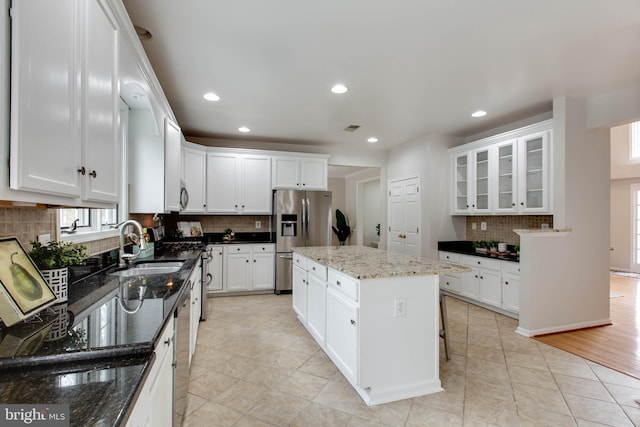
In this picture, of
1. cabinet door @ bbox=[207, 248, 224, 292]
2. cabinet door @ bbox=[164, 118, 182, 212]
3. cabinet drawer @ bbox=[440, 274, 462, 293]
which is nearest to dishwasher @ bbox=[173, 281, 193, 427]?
cabinet door @ bbox=[164, 118, 182, 212]

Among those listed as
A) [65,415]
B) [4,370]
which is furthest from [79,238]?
[65,415]

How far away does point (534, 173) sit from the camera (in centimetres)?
383

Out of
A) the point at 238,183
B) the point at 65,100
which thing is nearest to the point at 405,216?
the point at 238,183

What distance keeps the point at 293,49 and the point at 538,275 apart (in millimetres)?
3322

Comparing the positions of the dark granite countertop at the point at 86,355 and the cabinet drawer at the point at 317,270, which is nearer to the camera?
the dark granite countertop at the point at 86,355

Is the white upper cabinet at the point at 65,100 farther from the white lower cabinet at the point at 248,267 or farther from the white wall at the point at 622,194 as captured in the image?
the white wall at the point at 622,194

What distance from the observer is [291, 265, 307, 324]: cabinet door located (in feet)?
11.1

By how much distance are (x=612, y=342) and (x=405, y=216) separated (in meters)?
2.97

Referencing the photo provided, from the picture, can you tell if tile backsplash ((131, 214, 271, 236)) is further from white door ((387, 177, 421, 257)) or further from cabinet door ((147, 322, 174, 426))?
cabinet door ((147, 322, 174, 426))

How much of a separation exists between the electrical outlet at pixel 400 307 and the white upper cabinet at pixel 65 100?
1.83m

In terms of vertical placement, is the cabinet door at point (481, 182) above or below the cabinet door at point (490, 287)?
above

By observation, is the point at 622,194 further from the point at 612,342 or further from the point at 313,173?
the point at 313,173

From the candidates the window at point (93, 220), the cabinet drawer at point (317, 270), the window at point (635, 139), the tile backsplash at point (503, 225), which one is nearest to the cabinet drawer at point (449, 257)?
the tile backsplash at point (503, 225)

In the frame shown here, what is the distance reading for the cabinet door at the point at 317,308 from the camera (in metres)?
2.82
